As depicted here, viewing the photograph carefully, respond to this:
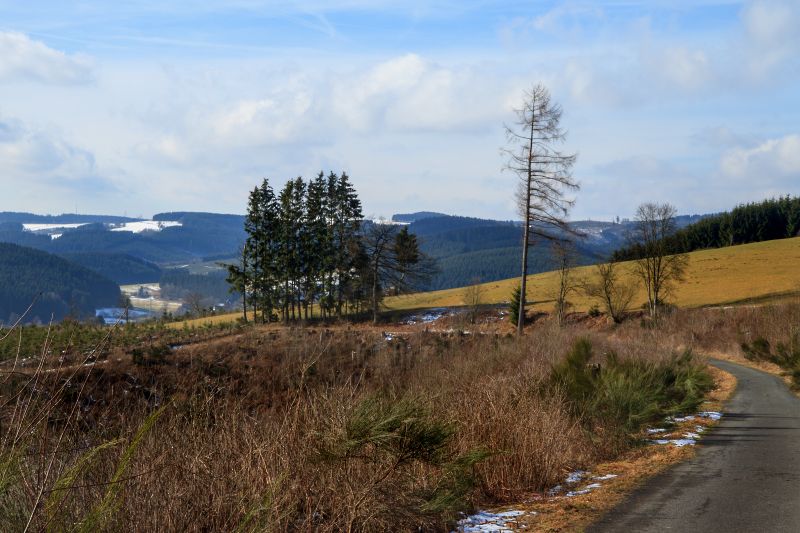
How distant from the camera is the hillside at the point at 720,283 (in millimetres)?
57156

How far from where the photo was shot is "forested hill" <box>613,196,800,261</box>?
103625 mm

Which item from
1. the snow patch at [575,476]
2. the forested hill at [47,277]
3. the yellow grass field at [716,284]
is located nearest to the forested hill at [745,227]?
the yellow grass field at [716,284]

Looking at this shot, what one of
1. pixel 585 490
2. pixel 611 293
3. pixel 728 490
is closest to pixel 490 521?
pixel 585 490

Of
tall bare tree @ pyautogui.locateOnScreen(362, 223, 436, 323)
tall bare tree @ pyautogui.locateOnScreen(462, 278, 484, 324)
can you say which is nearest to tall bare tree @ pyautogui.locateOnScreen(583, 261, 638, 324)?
tall bare tree @ pyautogui.locateOnScreen(462, 278, 484, 324)

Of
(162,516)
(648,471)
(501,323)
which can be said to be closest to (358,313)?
(501,323)

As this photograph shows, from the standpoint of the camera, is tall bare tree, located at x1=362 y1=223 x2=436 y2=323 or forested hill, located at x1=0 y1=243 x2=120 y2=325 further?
forested hill, located at x1=0 y1=243 x2=120 y2=325

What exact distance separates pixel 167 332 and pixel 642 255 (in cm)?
3643

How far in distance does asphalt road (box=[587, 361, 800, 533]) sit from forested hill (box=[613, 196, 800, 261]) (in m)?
96.4

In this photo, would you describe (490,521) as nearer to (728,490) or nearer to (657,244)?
(728,490)

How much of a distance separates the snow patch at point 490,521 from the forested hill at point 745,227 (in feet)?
336

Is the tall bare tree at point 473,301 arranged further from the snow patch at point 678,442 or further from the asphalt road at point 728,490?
the snow patch at point 678,442

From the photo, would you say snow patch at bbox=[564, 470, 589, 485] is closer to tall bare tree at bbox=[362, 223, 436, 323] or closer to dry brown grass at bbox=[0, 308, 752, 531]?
dry brown grass at bbox=[0, 308, 752, 531]

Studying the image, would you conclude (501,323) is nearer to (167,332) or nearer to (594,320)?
(594,320)

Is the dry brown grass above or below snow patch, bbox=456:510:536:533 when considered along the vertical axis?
above
